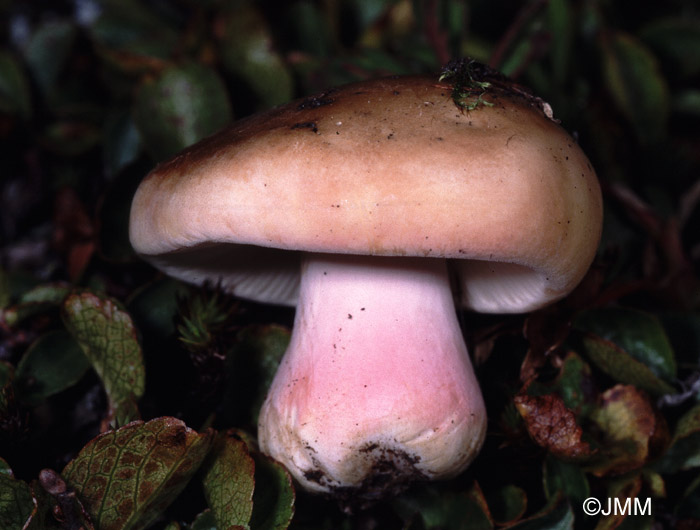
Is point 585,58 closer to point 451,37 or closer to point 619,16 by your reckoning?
point 619,16

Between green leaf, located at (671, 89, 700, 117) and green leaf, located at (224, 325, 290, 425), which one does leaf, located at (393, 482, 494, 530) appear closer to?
green leaf, located at (224, 325, 290, 425)

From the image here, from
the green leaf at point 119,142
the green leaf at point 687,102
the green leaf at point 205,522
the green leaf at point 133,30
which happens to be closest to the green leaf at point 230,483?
the green leaf at point 205,522

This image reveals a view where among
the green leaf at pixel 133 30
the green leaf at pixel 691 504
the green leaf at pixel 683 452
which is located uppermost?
the green leaf at pixel 133 30

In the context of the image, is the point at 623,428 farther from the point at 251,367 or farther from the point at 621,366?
the point at 251,367

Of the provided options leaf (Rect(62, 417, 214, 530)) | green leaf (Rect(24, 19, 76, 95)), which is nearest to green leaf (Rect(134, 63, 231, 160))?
green leaf (Rect(24, 19, 76, 95))

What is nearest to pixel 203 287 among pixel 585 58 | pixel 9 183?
pixel 9 183

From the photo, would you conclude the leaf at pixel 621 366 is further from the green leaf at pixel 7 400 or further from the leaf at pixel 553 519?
the green leaf at pixel 7 400
